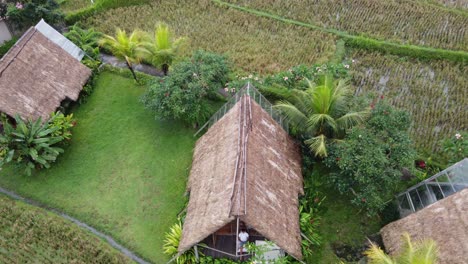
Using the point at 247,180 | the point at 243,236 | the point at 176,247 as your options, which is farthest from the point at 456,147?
the point at 176,247

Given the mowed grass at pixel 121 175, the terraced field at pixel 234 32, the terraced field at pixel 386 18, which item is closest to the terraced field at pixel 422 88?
the terraced field at pixel 386 18

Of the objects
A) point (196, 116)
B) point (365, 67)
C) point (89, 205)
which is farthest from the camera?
point (365, 67)

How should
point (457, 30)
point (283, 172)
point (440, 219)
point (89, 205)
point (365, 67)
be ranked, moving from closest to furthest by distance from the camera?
point (440, 219) < point (283, 172) < point (89, 205) < point (365, 67) < point (457, 30)

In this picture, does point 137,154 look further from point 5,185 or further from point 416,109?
point 416,109

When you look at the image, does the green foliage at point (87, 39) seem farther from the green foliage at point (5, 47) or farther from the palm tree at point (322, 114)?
the palm tree at point (322, 114)

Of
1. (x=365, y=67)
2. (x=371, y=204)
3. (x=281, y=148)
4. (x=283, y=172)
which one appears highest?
(x=365, y=67)

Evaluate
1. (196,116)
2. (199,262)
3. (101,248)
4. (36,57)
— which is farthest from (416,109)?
(36,57)

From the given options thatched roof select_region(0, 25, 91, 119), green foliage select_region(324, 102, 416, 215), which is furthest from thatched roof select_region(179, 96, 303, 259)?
thatched roof select_region(0, 25, 91, 119)

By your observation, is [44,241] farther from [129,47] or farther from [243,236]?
[129,47]
